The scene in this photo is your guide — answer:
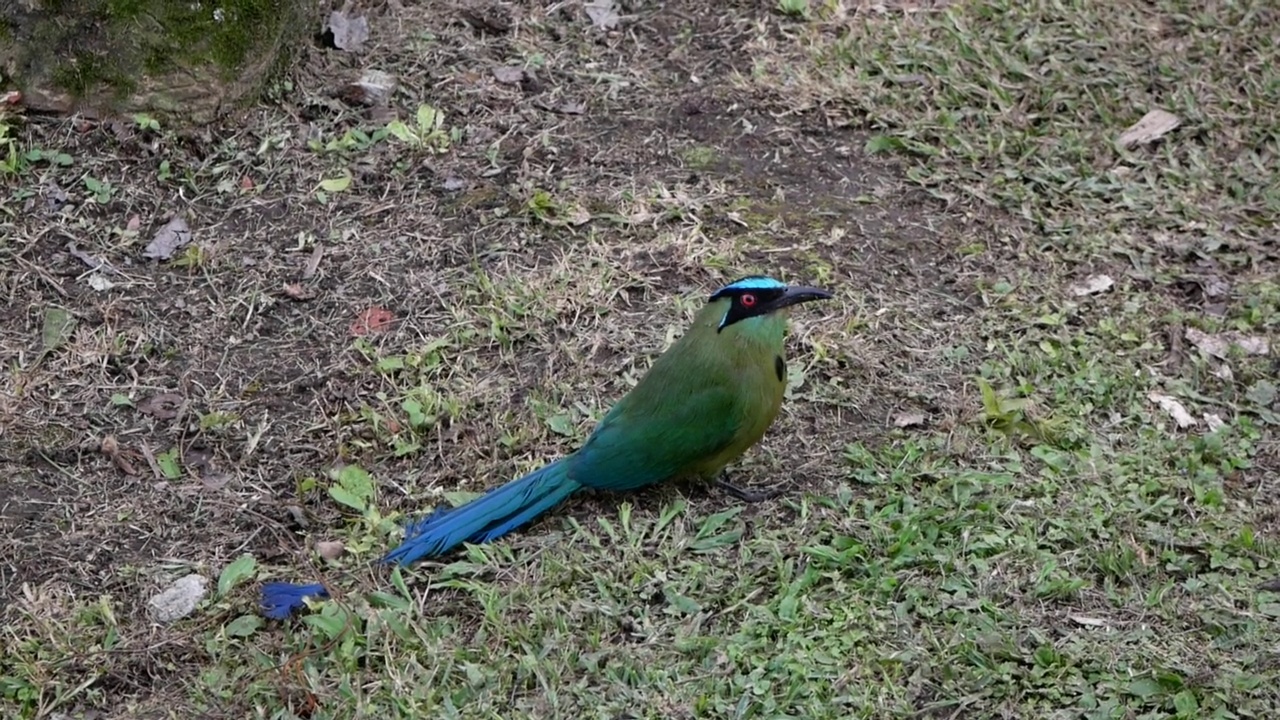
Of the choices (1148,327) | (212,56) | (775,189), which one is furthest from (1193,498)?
(212,56)

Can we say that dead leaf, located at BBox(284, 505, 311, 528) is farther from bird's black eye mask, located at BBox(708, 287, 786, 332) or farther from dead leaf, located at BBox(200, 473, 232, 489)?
bird's black eye mask, located at BBox(708, 287, 786, 332)

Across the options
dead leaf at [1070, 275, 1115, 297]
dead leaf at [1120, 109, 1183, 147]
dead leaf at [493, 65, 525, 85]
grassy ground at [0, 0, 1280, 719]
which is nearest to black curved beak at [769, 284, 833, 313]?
grassy ground at [0, 0, 1280, 719]

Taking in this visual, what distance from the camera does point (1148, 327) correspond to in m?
5.67

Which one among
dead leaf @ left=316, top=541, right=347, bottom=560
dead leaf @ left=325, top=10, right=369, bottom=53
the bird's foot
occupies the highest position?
dead leaf @ left=325, top=10, right=369, bottom=53

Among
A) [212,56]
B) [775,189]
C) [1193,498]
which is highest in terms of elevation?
[212,56]

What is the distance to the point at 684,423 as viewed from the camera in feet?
15.5

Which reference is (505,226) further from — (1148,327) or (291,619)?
(1148,327)

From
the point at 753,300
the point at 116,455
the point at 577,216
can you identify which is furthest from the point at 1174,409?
the point at 116,455

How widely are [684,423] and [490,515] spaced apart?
0.72 m

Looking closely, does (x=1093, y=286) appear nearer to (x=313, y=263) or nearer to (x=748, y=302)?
(x=748, y=302)

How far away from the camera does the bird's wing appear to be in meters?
4.70

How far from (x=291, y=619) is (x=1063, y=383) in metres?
2.97

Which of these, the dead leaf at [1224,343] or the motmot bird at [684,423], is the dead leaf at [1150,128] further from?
the motmot bird at [684,423]

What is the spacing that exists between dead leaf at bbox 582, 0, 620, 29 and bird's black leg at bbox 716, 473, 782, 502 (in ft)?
10.3
